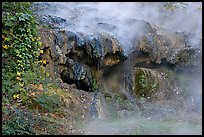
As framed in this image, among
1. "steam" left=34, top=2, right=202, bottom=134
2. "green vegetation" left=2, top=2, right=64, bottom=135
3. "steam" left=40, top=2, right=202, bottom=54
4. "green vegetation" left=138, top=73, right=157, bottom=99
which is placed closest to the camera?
"green vegetation" left=2, top=2, right=64, bottom=135

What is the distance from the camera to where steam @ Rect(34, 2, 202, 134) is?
33.1ft

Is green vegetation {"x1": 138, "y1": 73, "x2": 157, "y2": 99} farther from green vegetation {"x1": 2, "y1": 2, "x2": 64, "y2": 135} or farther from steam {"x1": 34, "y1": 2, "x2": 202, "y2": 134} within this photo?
green vegetation {"x1": 2, "y1": 2, "x2": 64, "y2": 135}

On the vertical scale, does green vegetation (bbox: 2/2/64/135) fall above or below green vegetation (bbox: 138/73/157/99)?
above

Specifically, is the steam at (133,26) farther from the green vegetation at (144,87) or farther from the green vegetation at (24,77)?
the green vegetation at (24,77)

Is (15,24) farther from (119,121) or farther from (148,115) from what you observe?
(148,115)

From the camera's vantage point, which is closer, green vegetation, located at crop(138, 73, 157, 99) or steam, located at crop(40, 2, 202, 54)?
green vegetation, located at crop(138, 73, 157, 99)

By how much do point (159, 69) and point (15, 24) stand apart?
8718 millimetres

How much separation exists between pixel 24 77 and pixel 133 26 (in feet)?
25.7

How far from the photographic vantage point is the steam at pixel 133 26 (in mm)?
10087

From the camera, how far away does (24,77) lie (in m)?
9.96

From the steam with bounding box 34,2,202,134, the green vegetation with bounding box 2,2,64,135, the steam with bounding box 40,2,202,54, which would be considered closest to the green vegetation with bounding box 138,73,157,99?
the steam with bounding box 34,2,202,134

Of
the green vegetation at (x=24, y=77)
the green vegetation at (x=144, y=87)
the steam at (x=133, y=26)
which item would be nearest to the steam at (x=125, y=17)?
the steam at (x=133, y=26)

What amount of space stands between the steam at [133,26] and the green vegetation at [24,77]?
139cm

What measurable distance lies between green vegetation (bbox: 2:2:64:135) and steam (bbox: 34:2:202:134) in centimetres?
139
